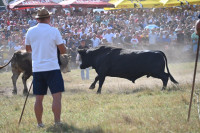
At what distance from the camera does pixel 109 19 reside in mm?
25797

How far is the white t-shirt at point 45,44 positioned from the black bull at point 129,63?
5.34 meters

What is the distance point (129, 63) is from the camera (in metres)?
11.5

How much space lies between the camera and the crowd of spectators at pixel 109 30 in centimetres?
2092

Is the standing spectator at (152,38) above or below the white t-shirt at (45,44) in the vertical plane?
below

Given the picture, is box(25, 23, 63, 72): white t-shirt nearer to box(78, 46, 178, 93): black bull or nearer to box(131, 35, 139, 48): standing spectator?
box(78, 46, 178, 93): black bull

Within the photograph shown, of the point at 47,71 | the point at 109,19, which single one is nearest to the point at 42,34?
the point at 47,71

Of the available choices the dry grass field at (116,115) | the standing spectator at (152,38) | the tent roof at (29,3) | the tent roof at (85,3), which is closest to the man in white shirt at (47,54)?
the dry grass field at (116,115)

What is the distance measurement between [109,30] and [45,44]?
16131 millimetres

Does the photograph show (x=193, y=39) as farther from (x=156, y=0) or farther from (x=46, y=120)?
→ (x=46, y=120)

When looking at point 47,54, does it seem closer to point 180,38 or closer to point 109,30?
point 109,30

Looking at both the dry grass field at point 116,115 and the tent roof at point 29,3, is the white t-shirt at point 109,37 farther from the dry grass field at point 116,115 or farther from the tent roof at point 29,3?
the dry grass field at point 116,115

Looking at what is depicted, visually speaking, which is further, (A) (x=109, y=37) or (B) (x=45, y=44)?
(A) (x=109, y=37)

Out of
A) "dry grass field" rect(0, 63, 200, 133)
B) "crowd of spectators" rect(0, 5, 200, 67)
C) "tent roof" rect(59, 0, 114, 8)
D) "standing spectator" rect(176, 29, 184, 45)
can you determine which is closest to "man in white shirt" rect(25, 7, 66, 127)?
"dry grass field" rect(0, 63, 200, 133)

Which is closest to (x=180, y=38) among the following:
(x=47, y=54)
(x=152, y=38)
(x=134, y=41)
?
(x=152, y=38)
